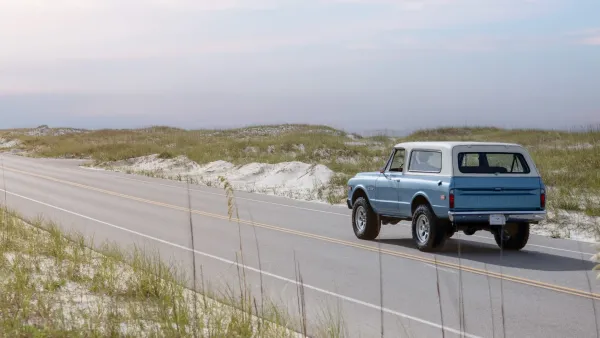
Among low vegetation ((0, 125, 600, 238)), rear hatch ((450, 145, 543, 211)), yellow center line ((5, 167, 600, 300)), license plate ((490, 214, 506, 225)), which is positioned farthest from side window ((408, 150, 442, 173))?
low vegetation ((0, 125, 600, 238))

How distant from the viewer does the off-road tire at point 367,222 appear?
1675 centimetres

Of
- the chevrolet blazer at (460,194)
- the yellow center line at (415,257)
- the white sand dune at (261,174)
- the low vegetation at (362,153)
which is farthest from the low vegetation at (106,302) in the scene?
the white sand dune at (261,174)

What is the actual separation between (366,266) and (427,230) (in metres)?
1.86

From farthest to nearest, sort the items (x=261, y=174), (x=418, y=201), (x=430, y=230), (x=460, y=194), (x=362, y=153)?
(x=362, y=153)
(x=261, y=174)
(x=418, y=201)
(x=430, y=230)
(x=460, y=194)

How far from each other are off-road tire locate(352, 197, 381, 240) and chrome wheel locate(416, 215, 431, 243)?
1.42 m

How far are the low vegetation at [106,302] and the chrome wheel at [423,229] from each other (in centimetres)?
500

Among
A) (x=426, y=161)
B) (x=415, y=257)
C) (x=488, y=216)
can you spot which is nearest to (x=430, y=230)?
(x=415, y=257)

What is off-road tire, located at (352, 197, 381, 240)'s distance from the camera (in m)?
16.8

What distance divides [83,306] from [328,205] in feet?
54.5

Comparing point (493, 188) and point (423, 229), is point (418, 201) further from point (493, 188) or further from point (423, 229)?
point (493, 188)

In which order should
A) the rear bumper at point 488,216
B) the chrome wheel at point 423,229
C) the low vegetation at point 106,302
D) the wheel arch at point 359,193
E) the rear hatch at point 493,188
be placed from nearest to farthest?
the low vegetation at point 106,302 < the rear bumper at point 488,216 < the rear hatch at point 493,188 < the chrome wheel at point 423,229 < the wheel arch at point 359,193

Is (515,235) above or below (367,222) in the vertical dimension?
below

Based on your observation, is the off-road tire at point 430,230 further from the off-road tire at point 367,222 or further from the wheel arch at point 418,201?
the off-road tire at point 367,222

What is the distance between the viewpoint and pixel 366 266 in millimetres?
13617
